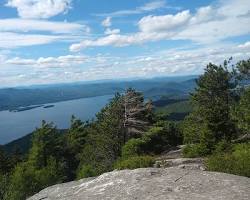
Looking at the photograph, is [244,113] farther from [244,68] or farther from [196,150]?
[244,68]

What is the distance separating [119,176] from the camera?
15398 mm

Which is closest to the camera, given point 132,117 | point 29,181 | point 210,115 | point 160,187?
point 160,187

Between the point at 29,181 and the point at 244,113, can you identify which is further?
the point at 29,181

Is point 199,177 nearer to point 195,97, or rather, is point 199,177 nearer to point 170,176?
point 170,176

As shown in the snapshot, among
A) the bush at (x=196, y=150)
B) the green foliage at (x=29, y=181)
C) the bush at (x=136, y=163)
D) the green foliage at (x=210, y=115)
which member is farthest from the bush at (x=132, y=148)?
the bush at (x=136, y=163)

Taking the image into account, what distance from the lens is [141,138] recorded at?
62.0m

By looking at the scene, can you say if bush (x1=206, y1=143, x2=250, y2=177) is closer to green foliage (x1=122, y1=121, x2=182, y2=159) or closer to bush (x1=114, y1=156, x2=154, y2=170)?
bush (x1=114, y1=156, x2=154, y2=170)

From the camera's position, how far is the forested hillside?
1806 inches

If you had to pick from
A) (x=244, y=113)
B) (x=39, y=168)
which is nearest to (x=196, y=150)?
(x=244, y=113)

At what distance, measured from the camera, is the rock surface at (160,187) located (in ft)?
41.1

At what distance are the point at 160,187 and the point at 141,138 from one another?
4869cm

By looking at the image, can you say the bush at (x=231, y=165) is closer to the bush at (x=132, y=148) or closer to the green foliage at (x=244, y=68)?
the bush at (x=132, y=148)

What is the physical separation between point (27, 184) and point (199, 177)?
48542 mm

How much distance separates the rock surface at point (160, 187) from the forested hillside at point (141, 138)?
11143mm
